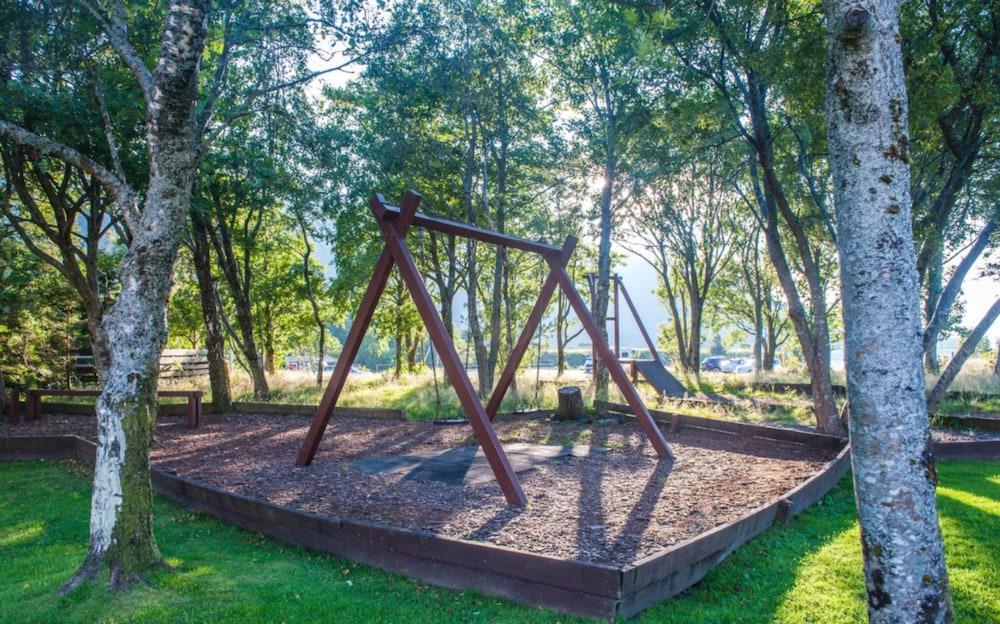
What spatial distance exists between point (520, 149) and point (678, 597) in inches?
535

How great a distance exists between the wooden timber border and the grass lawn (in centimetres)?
9

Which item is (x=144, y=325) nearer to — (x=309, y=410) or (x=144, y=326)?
(x=144, y=326)

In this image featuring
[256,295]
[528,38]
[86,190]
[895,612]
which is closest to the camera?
[895,612]

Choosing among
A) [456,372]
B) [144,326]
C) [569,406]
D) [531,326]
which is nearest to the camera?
[144,326]

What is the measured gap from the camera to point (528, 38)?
14781 millimetres

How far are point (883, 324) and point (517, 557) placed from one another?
2.62 m

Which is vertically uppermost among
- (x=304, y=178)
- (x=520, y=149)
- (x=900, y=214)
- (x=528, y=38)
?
(x=528, y=38)

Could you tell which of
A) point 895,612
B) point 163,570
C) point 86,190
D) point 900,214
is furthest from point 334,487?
point 86,190

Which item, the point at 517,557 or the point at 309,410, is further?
the point at 309,410

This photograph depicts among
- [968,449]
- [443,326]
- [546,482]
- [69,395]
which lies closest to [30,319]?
[69,395]

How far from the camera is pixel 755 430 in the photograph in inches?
344

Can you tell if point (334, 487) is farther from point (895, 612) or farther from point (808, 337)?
point (808, 337)

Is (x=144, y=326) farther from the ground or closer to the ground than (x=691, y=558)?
farther from the ground

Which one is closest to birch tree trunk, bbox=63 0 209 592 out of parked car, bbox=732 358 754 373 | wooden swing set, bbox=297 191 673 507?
wooden swing set, bbox=297 191 673 507
